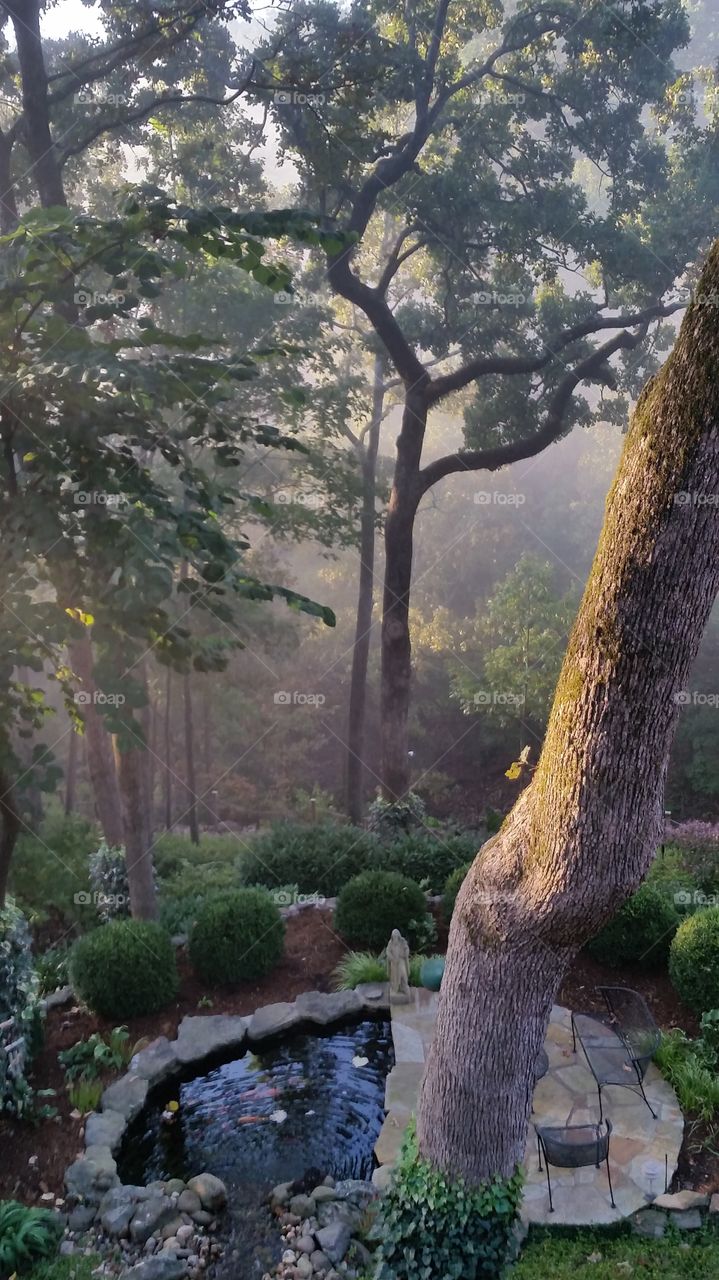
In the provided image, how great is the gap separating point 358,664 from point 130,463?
10.5 m

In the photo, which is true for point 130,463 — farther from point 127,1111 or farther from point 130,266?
point 127,1111

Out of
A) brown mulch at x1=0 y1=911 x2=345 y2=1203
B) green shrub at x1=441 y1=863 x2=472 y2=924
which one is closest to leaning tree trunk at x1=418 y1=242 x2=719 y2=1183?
brown mulch at x1=0 y1=911 x2=345 y2=1203

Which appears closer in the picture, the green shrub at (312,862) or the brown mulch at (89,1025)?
the brown mulch at (89,1025)

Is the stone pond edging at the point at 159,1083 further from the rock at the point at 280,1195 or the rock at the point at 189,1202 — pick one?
the rock at the point at 280,1195

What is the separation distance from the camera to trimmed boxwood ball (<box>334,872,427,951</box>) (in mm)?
8031

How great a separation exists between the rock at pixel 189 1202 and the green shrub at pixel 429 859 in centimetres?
471

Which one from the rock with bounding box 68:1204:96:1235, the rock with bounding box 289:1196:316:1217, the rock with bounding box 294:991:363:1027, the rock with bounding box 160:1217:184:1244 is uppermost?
the rock with bounding box 294:991:363:1027

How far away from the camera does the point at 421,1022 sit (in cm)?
707

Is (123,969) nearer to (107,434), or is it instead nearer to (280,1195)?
(280,1195)

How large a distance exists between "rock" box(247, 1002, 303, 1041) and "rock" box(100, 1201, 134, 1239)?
2.00 m

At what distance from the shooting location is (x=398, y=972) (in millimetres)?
7332

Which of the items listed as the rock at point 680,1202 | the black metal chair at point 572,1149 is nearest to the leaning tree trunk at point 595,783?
the black metal chair at point 572,1149

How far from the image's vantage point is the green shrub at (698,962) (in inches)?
253

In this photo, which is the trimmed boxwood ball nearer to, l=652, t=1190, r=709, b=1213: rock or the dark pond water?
the dark pond water
